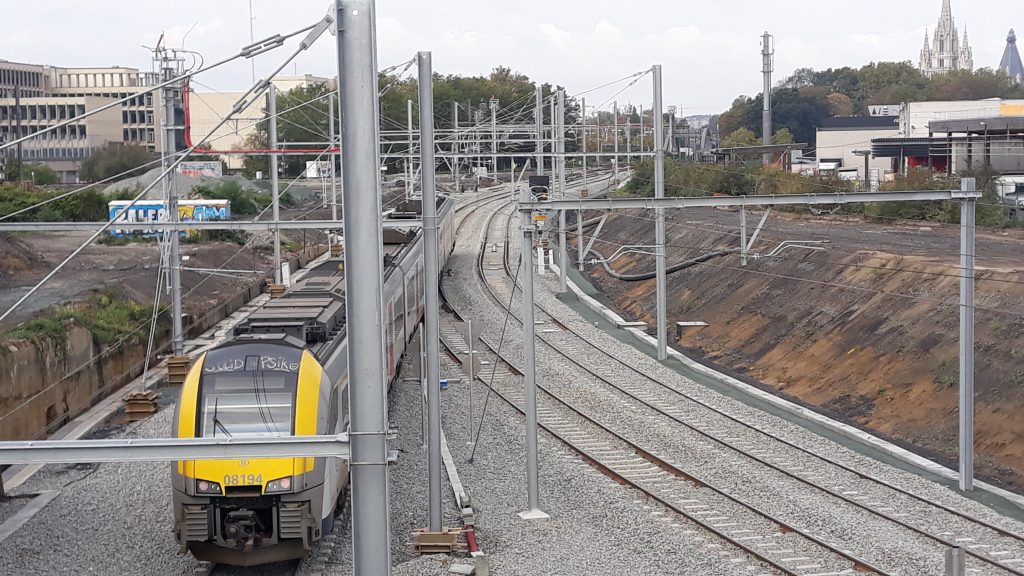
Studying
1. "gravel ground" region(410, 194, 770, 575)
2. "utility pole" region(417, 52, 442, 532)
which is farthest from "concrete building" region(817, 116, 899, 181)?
"utility pole" region(417, 52, 442, 532)

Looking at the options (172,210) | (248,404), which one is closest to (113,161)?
(172,210)

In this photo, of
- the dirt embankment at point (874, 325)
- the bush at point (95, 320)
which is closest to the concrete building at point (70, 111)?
the bush at point (95, 320)

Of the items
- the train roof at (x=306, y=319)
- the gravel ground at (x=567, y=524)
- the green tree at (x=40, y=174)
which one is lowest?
the gravel ground at (x=567, y=524)

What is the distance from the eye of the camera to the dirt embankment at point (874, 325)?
20.3m

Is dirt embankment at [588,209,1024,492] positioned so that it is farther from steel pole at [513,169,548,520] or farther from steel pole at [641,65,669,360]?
steel pole at [513,169,548,520]

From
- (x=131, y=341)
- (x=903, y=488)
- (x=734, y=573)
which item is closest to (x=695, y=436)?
(x=903, y=488)

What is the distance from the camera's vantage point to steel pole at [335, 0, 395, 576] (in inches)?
231

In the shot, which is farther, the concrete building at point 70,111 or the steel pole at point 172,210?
the concrete building at point 70,111

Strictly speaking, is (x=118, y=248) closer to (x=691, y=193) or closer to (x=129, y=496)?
(x=691, y=193)

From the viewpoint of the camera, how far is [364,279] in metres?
5.93

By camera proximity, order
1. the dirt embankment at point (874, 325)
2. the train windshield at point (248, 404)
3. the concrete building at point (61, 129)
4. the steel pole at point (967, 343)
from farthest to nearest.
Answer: the concrete building at point (61, 129), the dirt embankment at point (874, 325), the steel pole at point (967, 343), the train windshield at point (248, 404)

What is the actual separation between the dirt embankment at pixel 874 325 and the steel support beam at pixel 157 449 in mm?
14066

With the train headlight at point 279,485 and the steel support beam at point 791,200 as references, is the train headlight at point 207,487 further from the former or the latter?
the steel support beam at point 791,200

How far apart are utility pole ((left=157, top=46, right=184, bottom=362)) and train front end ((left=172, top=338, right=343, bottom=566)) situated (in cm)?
1132
